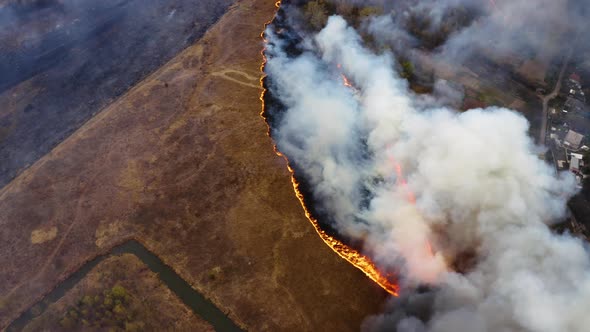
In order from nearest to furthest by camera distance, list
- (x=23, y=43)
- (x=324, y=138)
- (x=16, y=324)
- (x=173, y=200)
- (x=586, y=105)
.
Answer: (x=16, y=324), (x=173, y=200), (x=324, y=138), (x=586, y=105), (x=23, y=43)

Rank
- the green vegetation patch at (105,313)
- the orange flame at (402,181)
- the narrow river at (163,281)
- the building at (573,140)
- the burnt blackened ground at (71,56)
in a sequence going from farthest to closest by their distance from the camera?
the burnt blackened ground at (71,56) → the building at (573,140) → the orange flame at (402,181) → the narrow river at (163,281) → the green vegetation patch at (105,313)

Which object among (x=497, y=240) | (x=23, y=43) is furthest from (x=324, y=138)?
(x=23, y=43)

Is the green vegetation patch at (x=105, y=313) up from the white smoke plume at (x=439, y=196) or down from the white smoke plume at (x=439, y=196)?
down

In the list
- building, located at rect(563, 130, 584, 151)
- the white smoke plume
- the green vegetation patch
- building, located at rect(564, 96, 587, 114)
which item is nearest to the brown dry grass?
the green vegetation patch

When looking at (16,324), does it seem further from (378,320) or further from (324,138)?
(324,138)

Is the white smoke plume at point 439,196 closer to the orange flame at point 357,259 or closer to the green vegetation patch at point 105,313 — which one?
the orange flame at point 357,259

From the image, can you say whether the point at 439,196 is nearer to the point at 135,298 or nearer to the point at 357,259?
the point at 357,259

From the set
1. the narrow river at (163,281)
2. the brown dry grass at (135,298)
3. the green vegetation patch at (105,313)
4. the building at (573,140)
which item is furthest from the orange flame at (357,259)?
the building at (573,140)
